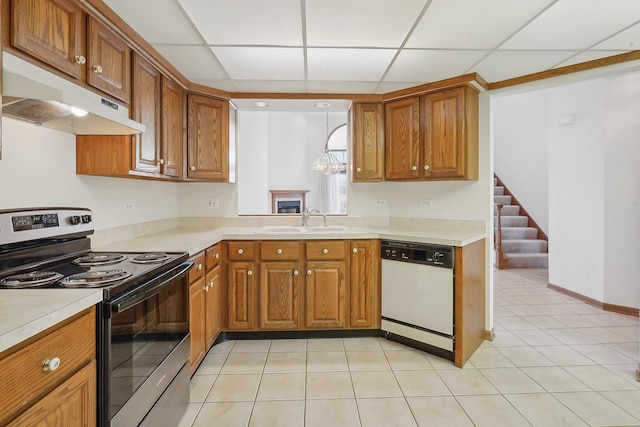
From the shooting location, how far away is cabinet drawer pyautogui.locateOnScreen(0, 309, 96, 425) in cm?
82

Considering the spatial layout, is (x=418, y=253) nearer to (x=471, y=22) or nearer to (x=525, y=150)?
(x=471, y=22)

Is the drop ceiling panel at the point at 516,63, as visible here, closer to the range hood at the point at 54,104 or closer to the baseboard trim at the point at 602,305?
the range hood at the point at 54,104

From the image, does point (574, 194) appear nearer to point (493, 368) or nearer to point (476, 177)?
point (476, 177)

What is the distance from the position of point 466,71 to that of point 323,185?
5794mm

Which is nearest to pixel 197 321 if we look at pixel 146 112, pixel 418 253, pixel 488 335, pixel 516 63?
pixel 146 112

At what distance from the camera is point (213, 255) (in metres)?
2.54

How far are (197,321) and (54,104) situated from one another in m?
1.48

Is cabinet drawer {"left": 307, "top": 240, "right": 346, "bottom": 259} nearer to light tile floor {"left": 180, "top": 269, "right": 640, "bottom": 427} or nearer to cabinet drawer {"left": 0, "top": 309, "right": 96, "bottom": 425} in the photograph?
light tile floor {"left": 180, "top": 269, "right": 640, "bottom": 427}

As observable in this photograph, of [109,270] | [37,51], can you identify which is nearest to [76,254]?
[109,270]

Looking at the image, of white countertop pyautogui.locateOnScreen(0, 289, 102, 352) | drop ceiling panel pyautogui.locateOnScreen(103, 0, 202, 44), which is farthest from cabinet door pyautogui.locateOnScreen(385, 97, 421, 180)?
white countertop pyautogui.locateOnScreen(0, 289, 102, 352)

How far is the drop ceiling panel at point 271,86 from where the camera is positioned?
289 cm

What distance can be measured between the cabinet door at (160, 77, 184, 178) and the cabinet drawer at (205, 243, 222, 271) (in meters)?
0.67

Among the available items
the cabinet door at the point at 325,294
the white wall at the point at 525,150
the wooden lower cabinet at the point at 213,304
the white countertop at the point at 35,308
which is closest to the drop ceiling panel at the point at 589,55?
the cabinet door at the point at 325,294

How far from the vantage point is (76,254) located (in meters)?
1.81
